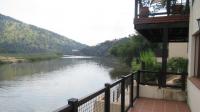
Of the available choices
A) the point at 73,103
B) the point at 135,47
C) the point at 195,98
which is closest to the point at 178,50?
the point at 135,47

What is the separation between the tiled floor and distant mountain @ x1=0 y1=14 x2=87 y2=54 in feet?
285

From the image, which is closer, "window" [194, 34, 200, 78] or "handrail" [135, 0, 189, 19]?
"window" [194, 34, 200, 78]

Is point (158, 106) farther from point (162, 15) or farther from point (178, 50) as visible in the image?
point (178, 50)

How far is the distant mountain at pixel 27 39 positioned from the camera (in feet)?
313

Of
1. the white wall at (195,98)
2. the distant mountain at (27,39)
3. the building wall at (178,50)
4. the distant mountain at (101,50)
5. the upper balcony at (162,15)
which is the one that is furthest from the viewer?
the distant mountain at (27,39)

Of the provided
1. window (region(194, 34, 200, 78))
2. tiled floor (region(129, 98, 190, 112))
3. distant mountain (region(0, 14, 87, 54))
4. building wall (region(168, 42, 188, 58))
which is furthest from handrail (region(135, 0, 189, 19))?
distant mountain (region(0, 14, 87, 54))

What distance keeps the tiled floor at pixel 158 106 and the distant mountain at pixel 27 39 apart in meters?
86.9

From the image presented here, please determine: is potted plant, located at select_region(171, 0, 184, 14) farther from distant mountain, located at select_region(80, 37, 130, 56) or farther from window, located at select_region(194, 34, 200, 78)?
distant mountain, located at select_region(80, 37, 130, 56)

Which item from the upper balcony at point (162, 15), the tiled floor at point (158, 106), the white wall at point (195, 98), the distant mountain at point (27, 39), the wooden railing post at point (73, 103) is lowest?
the tiled floor at point (158, 106)

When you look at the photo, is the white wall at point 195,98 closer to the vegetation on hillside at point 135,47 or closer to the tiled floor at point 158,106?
the tiled floor at point 158,106

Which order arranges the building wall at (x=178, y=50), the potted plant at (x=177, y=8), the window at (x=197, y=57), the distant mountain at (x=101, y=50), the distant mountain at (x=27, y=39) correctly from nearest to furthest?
the window at (x=197, y=57)
the potted plant at (x=177, y=8)
the building wall at (x=178, y=50)
the distant mountain at (x=101, y=50)
the distant mountain at (x=27, y=39)

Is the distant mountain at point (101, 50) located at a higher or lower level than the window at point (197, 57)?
higher

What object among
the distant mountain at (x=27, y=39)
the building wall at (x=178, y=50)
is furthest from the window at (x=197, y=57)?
the distant mountain at (x=27, y=39)

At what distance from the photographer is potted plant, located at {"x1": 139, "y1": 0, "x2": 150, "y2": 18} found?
288 inches
